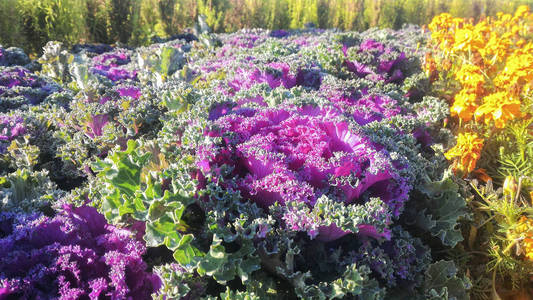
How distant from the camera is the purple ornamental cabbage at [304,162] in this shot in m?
1.93

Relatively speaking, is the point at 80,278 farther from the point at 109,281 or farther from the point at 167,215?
the point at 167,215

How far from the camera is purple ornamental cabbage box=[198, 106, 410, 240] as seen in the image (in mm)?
1929

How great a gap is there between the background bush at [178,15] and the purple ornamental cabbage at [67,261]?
7.22 metres

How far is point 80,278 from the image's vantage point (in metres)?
1.67

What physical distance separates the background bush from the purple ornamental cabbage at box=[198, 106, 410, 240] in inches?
292

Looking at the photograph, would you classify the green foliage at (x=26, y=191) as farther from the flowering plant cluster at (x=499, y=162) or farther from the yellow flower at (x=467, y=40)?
the yellow flower at (x=467, y=40)

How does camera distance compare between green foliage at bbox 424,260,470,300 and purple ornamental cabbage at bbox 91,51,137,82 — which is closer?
green foliage at bbox 424,260,470,300

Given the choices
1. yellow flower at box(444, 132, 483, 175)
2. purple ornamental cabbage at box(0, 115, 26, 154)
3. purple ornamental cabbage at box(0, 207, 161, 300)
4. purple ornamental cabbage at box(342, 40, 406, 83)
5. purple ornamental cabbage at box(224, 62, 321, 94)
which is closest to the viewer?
purple ornamental cabbage at box(0, 207, 161, 300)

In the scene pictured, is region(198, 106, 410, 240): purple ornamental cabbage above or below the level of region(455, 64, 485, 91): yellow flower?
below

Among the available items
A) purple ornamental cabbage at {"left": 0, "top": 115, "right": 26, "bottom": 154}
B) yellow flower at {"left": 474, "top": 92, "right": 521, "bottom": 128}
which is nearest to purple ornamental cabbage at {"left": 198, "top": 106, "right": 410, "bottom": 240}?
yellow flower at {"left": 474, "top": 92, "right": 521, "bottom": 128}

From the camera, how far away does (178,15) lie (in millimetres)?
10078

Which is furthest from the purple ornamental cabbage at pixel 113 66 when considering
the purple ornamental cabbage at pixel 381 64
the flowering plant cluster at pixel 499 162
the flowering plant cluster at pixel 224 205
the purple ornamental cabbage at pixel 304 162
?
the flowering plant cluster at pixel 499 162

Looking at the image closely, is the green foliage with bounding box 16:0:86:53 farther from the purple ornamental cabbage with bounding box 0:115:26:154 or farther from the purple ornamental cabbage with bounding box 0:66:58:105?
the purple ornamental cabbage with bounding box 0:115:26:154

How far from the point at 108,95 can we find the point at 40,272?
207cm
